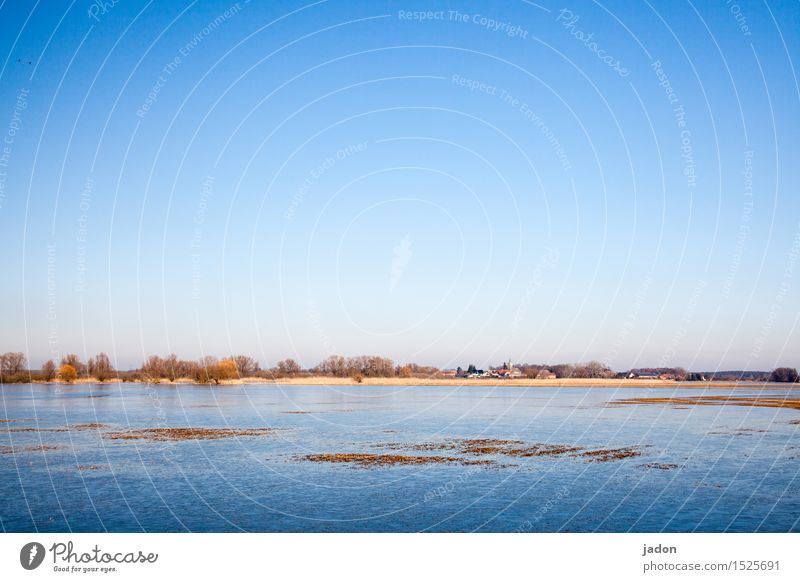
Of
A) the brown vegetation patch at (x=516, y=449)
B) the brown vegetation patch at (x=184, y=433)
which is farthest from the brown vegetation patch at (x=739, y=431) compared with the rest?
the brown vegetation patch at (x=184, y=433)

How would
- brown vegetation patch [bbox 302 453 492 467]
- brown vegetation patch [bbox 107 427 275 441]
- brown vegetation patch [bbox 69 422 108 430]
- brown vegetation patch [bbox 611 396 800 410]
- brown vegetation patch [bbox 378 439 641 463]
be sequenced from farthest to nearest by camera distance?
brown vegetation patch [bbox 611 396 800 410]
brown vegetation patch [bbox 69 422 108 430]
brown vegetation patch [bbox 107 427 275 441]
brown vegetation patch [bbox 378 439 641 463]
brown vegetation patch [bbox 302 453 492 467]

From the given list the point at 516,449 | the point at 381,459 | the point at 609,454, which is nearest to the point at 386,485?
the point at 381,459

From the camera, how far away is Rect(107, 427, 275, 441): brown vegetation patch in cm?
4634

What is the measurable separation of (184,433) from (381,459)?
2008 cm

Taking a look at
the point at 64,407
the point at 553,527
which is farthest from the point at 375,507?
the point at 64,407

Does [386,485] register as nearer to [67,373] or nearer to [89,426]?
[89,426]

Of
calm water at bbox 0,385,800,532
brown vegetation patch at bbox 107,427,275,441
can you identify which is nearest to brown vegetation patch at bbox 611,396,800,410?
calm water at bbox 0,385,800,532

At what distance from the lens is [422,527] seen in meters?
22.5

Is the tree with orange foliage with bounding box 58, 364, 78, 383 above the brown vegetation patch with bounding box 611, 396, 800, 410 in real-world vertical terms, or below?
above

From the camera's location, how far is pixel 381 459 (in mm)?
36469

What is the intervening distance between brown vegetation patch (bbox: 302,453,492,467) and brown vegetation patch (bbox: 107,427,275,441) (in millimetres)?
13143

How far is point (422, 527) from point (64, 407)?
218ft

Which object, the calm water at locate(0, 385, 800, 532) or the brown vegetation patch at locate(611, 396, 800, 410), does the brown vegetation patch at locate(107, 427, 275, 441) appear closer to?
the calm water at locate(0, 385, 800, 532)
